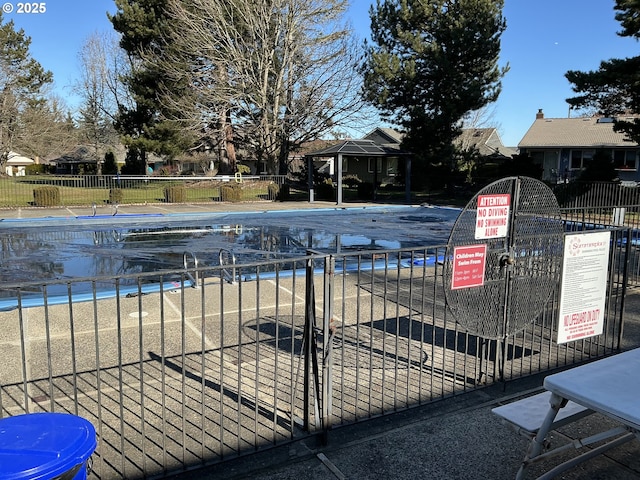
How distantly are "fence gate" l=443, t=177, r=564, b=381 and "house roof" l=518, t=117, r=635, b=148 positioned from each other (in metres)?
35.2

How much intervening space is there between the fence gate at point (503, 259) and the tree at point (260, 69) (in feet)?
85.6

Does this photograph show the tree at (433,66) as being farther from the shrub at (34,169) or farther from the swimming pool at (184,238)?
the shrub at (34,169)

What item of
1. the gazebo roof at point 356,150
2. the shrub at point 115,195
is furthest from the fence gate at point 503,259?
the shrub at point 115,195

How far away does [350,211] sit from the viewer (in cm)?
2283

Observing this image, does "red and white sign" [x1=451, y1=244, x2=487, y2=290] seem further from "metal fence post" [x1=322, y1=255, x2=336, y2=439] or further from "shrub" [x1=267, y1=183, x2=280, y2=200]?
"shrub" [x1=267, y1=183, x2=280, y2=200]

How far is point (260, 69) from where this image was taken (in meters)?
29.4

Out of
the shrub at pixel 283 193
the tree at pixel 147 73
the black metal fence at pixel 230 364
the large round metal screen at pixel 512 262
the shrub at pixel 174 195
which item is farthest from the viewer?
the tree at pixel 147 73

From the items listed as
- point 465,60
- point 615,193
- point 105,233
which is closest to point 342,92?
Answer: point 465,60

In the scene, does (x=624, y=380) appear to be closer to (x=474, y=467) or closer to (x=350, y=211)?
(x=474, y=467)

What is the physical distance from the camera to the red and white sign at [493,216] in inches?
158

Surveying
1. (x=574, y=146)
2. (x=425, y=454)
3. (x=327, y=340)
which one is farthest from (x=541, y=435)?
(x=574, y=146)

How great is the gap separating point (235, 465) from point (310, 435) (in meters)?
0.53

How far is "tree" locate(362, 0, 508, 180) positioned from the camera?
27.6 metres

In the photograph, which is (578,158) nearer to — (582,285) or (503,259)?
(582,285)
